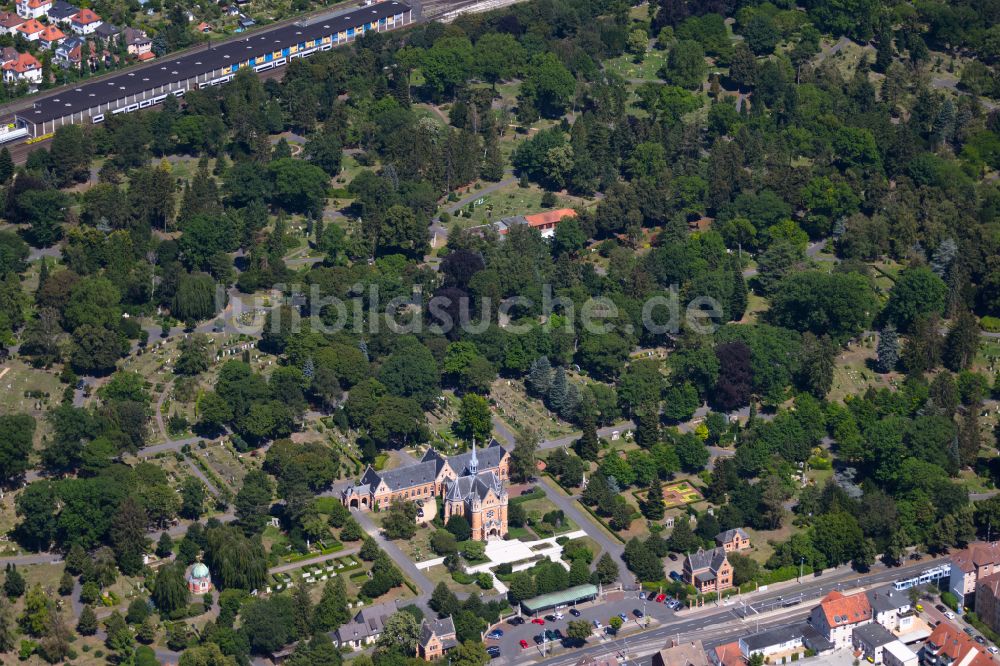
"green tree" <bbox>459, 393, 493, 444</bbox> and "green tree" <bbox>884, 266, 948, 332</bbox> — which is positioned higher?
"green tree" <bbox>884, 266, 948, 332</bbox>

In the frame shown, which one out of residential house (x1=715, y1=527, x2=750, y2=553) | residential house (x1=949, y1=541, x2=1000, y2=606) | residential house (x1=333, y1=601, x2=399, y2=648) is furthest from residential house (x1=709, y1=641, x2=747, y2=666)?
residential house (x1=333, y1=601, x2=399, y2=648)

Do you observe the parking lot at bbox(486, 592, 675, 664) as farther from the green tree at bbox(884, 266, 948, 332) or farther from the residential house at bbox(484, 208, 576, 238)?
the residential house at bbox(484, 208, 576, 238)

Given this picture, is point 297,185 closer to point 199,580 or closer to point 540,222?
point 540,222

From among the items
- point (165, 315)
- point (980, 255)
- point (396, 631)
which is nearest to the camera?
point (396, 631)

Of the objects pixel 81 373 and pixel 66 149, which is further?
pixel 66 149

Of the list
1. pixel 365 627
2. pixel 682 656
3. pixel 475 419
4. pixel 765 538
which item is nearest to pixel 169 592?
pixel 365 627

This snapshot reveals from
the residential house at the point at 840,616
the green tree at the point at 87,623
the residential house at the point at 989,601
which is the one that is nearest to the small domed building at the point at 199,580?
the green tree at the point at 87,623

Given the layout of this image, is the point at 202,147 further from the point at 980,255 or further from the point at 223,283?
the point at 980,255

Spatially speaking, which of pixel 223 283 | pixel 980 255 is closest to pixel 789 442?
pixel 980 255

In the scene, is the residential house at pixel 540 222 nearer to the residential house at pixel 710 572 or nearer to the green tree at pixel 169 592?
the residential house at pixel 710 572
